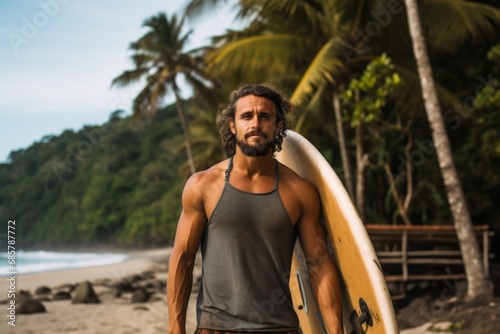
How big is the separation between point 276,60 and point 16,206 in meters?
54.3

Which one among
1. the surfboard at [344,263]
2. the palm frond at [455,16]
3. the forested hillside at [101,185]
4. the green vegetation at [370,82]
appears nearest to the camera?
the surfboard at [344,263]

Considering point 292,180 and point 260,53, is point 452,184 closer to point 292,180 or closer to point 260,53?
point 260,53

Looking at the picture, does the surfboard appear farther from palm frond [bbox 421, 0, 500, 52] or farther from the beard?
palm frond [bbox 421, 0, 500, 52]

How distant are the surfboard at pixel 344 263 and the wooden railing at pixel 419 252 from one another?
25.2 ft

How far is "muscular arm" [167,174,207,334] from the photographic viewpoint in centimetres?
205

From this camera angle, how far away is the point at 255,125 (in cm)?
204

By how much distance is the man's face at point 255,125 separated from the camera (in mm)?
2037

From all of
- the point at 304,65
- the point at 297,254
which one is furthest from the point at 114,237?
the point at 297,254

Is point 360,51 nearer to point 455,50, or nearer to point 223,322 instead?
point 455,50

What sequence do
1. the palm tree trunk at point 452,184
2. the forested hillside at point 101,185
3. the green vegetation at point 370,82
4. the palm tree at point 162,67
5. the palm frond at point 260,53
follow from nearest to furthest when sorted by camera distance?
the palm tree trunk at point 452,184
the green vegetation at point 370,82
the palm frond at point 260,53
the palm tree at point 162,67
the forested hillside at point 101,185

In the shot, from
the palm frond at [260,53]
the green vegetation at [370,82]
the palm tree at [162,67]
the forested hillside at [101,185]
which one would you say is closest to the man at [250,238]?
the green vegetation at [370,82]

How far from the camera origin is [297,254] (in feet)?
7.48

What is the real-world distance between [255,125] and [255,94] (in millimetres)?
132

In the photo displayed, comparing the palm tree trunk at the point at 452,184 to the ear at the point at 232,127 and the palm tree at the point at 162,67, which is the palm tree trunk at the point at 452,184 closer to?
the ear at the point at 232,127
